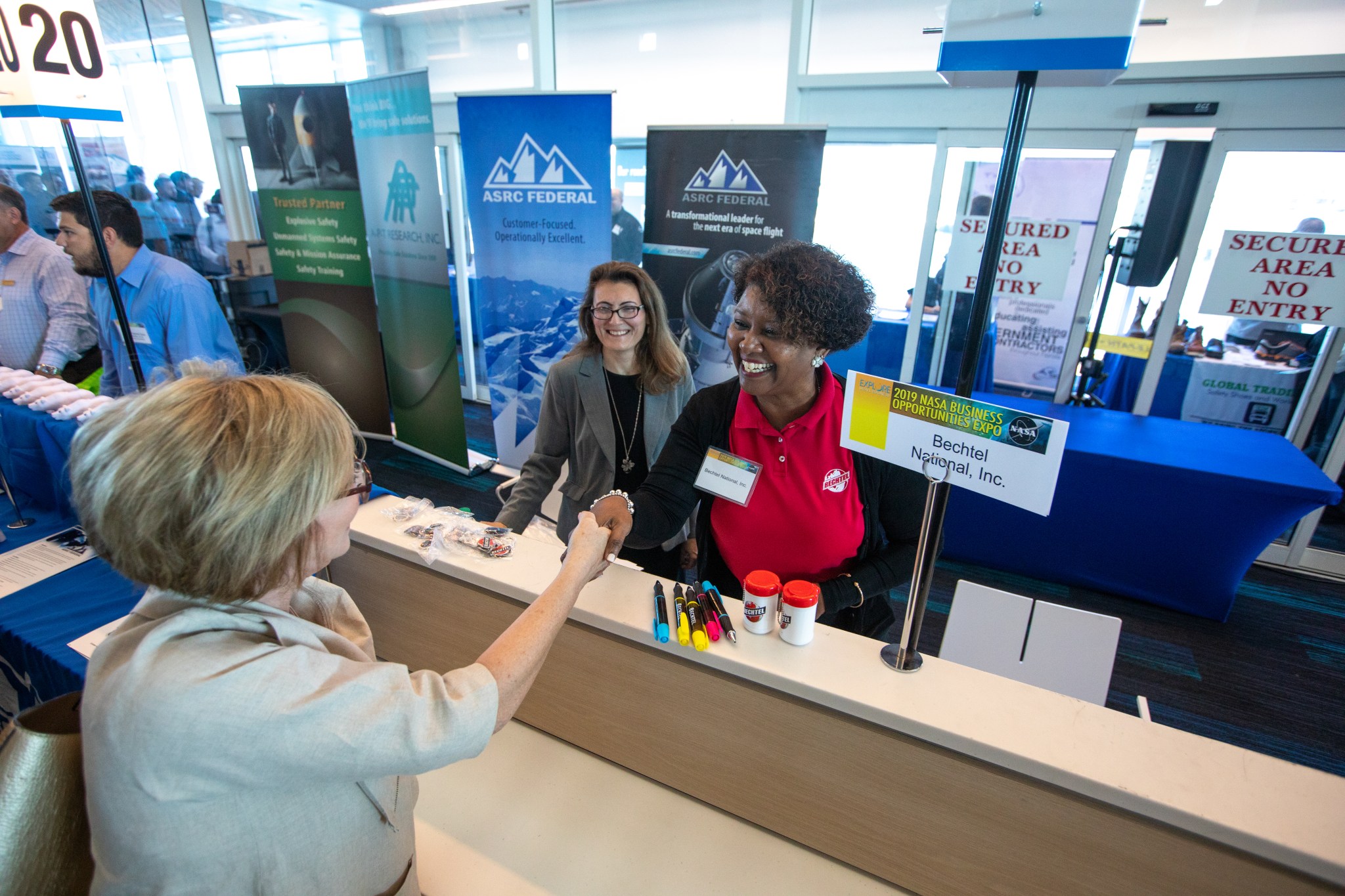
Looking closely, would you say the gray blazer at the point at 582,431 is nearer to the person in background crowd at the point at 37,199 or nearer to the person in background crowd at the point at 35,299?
the person in background crowd at the point at 35,299

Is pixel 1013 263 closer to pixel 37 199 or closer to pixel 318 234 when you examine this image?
pixel 318 234

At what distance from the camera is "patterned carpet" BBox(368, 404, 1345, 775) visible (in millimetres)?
2406

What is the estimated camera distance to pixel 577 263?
3.65 m

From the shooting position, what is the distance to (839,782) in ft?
3.20

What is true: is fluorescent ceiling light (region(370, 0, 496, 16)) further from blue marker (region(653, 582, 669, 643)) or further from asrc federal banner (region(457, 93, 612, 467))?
blue marker (region(653, 582, 669, 643))

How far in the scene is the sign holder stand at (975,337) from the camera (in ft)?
2.69

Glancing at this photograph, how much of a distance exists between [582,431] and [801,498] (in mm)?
866

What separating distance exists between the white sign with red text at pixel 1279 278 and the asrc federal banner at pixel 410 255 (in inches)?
163

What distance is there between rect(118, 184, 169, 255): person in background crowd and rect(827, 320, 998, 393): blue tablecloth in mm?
6100

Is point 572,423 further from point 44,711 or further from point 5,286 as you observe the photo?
point 5,286

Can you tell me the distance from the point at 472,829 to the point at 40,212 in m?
6.58

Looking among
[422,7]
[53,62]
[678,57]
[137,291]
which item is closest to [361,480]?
[53,62]

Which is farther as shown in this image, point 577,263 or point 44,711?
point 577,263

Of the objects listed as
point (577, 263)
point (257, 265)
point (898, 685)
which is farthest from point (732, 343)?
point (257, 265)
